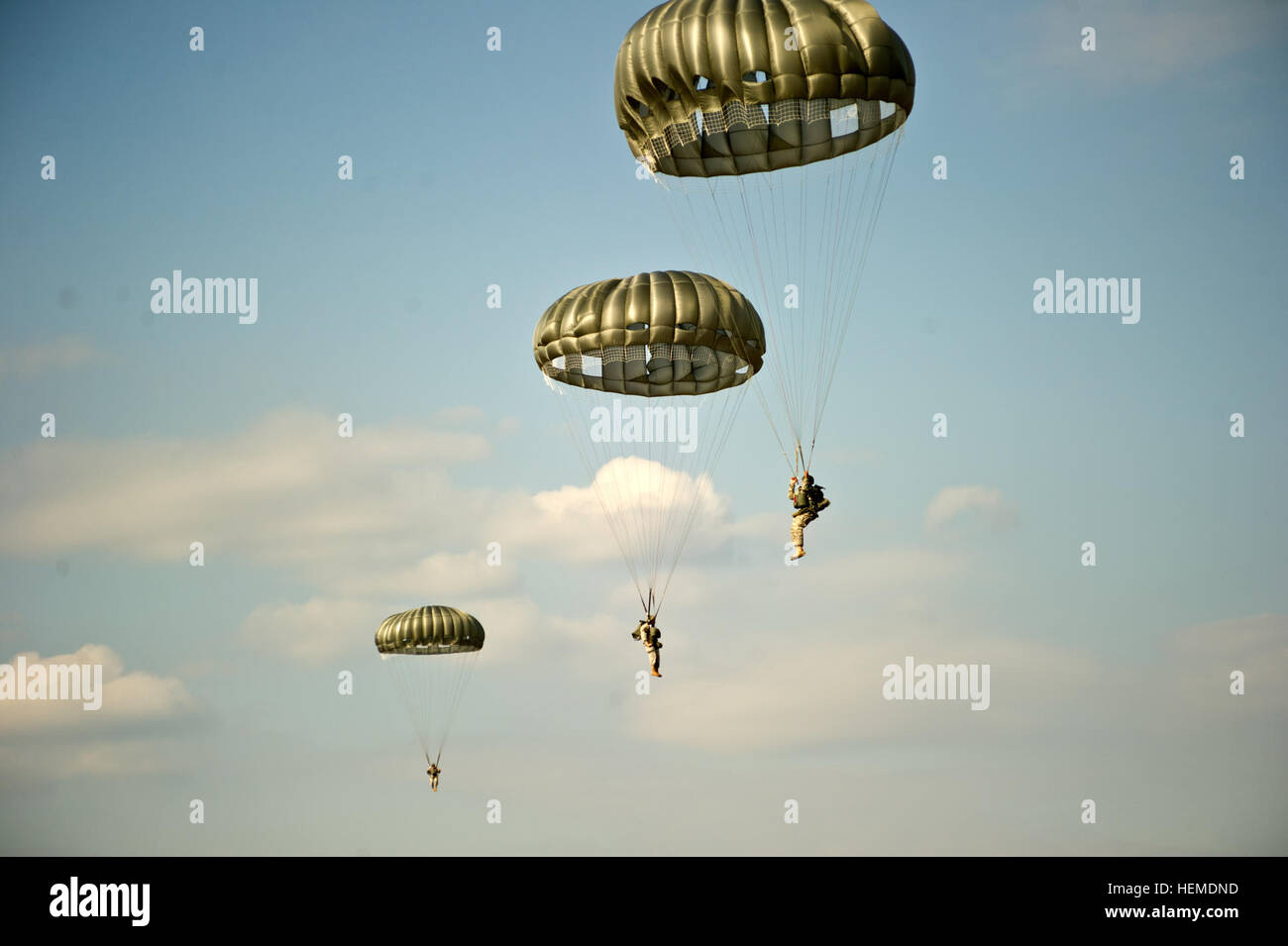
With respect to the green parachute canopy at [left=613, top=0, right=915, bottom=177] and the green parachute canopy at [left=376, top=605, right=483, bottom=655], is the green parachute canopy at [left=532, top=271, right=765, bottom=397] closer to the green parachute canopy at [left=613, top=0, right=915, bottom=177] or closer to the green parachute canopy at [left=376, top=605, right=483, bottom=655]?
the green parachute canopy at [left=613, top=0, right=915, bottom=177]

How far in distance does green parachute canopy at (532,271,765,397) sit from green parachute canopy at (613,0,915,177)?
5412 millimetres

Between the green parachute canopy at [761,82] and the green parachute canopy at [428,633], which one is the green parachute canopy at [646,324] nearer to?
the green parachute canopy at [761,82]

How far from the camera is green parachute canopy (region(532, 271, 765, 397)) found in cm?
3234

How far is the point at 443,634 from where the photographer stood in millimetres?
49094

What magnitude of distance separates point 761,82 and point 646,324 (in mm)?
8074

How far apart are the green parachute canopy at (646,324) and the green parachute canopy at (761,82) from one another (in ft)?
17.8

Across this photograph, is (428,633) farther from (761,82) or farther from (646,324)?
(761,82)

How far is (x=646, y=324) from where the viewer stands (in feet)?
106

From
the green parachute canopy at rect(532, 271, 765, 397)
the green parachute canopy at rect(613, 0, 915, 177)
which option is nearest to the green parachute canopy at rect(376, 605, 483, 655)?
the green parachute canopy at rect(532, 271, 765, 397)

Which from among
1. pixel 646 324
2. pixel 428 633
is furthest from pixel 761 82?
pixel 428 633
